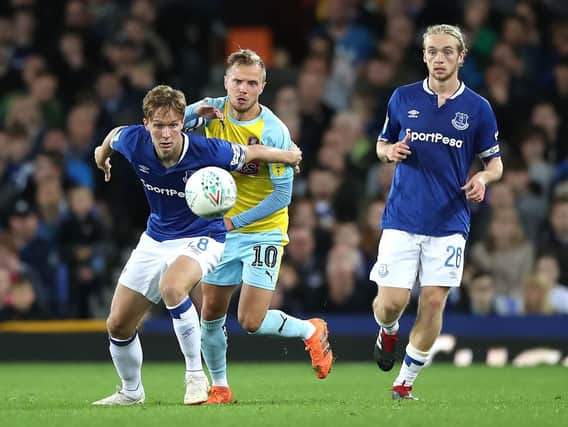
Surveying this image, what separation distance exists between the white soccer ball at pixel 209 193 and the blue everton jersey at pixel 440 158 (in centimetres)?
129

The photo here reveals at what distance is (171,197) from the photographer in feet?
28.4

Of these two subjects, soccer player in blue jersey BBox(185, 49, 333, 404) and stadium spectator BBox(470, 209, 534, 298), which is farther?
stadium spectator BBox(470, 209, 534, 298)

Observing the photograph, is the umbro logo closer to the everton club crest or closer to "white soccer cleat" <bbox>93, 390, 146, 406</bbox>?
the everton club crest

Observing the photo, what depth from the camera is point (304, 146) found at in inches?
605

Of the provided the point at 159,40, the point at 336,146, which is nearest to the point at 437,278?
the point at 336,146

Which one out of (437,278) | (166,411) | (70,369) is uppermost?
(437,278)

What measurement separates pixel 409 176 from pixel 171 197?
5.10 feet

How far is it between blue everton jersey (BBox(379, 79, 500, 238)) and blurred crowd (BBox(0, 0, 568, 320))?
444 centimetres

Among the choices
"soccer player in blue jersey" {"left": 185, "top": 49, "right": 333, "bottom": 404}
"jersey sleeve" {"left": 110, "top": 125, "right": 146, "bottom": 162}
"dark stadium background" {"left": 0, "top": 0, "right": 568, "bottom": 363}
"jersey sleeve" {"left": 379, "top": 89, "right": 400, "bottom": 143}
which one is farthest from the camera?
"dark stadium background" {"left": 0, "top": 0, "right": 568, "bottom": 363}

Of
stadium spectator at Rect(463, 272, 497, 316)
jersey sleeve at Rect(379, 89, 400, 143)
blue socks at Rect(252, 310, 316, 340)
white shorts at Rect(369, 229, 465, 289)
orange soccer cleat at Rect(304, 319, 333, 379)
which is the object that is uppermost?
jersey sleeve at Rect(379, 89, 400, 143)

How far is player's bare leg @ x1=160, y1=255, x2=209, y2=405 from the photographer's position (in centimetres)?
832

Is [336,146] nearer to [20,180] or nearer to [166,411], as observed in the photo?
[20,180]

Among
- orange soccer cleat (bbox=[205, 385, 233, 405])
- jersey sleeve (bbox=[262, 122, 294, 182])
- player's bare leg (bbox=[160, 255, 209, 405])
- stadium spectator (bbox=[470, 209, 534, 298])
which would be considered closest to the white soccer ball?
player's bare leg (bbox=[160, 255, 209, 405])

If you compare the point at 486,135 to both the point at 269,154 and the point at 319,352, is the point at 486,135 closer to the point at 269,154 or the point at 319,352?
the point at 269,154
